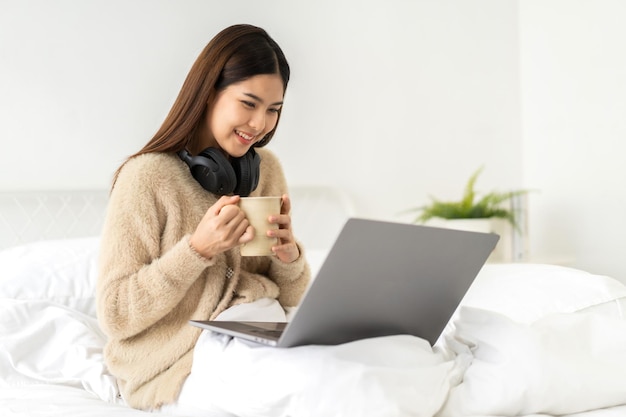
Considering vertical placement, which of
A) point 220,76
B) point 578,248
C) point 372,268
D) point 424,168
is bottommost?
point 578,248

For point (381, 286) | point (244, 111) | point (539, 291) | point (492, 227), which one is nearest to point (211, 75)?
point (244, 111)

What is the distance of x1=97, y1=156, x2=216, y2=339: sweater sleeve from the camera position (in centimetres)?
113

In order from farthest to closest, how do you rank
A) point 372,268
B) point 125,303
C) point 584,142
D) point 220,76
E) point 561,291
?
1. point 584,142
2. point 561,291
3. point 220,76
4. point 125,303
5. point 372,268

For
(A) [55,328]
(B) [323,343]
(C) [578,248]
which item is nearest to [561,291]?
(B) [323,343]

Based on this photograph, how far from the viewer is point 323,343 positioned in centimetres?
94

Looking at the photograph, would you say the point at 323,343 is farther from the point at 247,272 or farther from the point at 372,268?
the point at 247,272

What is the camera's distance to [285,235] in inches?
45.2

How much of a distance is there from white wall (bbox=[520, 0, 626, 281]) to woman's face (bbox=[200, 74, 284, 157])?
1.72 m

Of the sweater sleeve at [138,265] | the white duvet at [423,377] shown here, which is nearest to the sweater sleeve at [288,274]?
the sweater sleeve at [138,265]

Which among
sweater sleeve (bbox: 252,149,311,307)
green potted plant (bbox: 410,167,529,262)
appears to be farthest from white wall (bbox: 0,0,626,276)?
sweater sleeve (bbox: 252,149,311,307)

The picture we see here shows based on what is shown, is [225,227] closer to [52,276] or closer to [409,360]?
[409,360]

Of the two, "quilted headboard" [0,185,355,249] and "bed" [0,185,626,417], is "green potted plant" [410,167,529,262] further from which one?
"quilted headboard" [0,185,355,249]

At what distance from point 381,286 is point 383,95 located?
1941 mm

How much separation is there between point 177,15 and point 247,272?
48.2 inches
